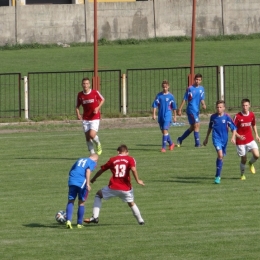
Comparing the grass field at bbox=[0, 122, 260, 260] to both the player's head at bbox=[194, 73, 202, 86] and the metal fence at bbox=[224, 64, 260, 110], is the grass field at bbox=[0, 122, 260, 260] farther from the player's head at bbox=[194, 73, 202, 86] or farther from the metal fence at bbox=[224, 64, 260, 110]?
the metal fence at bbox=[224, 64, 260, 110]

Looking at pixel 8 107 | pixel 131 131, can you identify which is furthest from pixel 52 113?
pixel 131 131

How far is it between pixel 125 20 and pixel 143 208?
1227 inches

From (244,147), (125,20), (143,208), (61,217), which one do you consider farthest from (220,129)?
(125,20)

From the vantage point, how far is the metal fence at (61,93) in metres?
33.6

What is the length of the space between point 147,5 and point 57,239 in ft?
112

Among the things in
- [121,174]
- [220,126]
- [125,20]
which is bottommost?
[121,174]

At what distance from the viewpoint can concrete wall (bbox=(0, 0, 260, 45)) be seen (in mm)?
47531

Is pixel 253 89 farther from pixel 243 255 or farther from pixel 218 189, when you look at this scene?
pixel 243 255

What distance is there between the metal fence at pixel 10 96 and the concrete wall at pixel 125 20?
24.6 ft

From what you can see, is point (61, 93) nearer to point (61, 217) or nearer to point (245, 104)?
point (245, 104)

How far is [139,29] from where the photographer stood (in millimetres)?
49281

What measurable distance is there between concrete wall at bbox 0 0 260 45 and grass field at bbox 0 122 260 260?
69.1 ft

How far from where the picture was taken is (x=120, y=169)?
1603cm

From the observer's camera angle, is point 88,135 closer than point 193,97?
Yes
